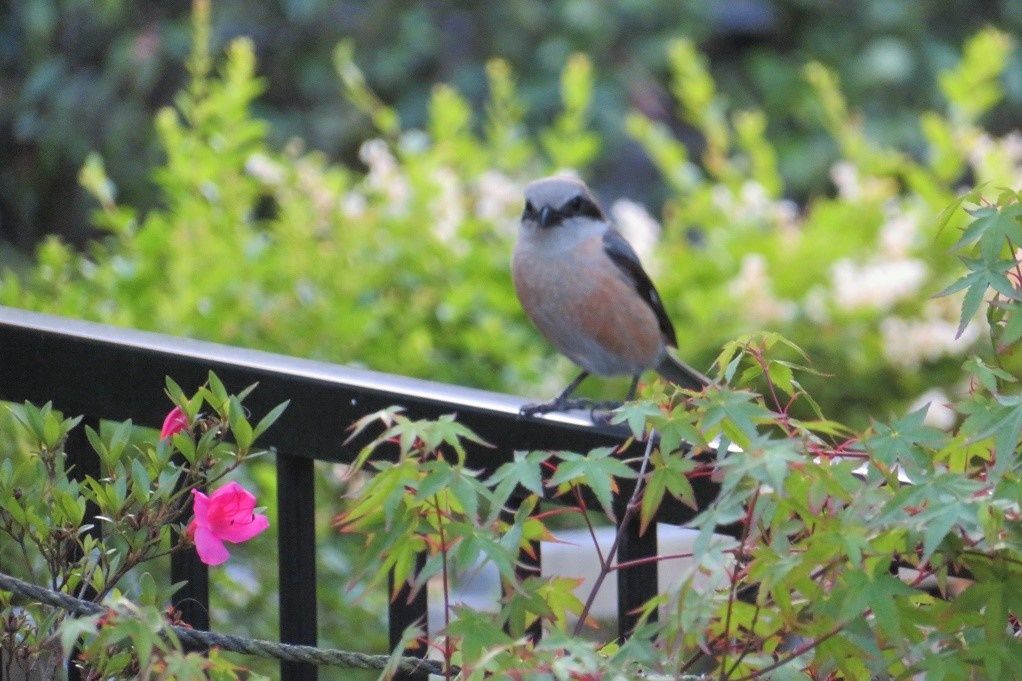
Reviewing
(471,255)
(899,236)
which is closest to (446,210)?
(471,255)

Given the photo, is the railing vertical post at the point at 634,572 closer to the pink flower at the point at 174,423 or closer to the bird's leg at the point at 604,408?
the bird's leg at the point at 604,408

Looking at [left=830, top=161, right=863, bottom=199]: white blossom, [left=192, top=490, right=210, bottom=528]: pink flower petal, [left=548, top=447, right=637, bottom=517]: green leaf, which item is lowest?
[left=830, top=161, right=863, bottom=199]: white blossom

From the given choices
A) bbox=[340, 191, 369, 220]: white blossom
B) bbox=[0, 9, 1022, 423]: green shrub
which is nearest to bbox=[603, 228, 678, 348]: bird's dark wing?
bbox=[0, 9, 1022, 423]: green shrub

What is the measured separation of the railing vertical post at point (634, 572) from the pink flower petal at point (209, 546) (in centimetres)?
39

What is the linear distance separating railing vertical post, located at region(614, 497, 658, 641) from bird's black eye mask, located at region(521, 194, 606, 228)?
1.56m

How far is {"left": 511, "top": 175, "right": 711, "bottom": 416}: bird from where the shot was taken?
3045 millimetres

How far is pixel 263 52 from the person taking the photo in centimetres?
659

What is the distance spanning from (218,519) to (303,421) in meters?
0.34

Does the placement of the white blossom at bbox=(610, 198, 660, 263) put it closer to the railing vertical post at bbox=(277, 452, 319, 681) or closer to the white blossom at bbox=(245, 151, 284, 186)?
the white blossom at bbox=(245, 151, 284, 186)

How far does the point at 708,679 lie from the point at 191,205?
244cm

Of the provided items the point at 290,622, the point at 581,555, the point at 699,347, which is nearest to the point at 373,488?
the point at 290,622

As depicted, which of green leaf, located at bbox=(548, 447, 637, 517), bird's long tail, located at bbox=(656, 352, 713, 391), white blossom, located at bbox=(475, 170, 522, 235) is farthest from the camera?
white blossom, located at bbox=(475, 170, 522, 235)

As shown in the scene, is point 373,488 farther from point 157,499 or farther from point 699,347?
point 699,347

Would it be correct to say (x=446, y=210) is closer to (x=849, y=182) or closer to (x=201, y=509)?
(x=849, y=182)
